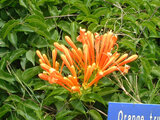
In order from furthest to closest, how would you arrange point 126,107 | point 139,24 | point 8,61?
point 139,24 → point 8,61 → point 126,107

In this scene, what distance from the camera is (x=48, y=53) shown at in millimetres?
1189

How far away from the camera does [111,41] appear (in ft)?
3.47

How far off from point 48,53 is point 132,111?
18.6 inches

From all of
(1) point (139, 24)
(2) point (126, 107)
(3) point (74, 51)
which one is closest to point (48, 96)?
(3) point (74, 51)

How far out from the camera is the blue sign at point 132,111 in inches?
36.9

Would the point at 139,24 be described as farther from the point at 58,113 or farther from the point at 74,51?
the point at 58,113

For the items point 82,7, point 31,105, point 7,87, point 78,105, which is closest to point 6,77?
point 7,87

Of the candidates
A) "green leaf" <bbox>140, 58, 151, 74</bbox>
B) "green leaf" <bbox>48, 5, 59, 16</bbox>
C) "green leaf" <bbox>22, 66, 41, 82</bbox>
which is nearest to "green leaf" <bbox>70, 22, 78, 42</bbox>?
"green leaf" <bbox>48, 5, 59, 16</bbox>

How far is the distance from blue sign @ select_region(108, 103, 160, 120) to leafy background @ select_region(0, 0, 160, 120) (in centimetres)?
10

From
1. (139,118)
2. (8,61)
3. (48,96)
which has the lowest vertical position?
(139,118)

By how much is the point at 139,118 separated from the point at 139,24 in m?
0.54

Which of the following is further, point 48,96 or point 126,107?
point 48,96

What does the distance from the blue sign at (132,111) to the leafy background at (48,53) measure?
10cm

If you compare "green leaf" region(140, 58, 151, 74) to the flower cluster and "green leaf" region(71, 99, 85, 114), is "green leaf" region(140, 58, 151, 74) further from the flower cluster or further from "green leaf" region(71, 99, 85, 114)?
"green leaf" region(71, 99, 85, 114)
